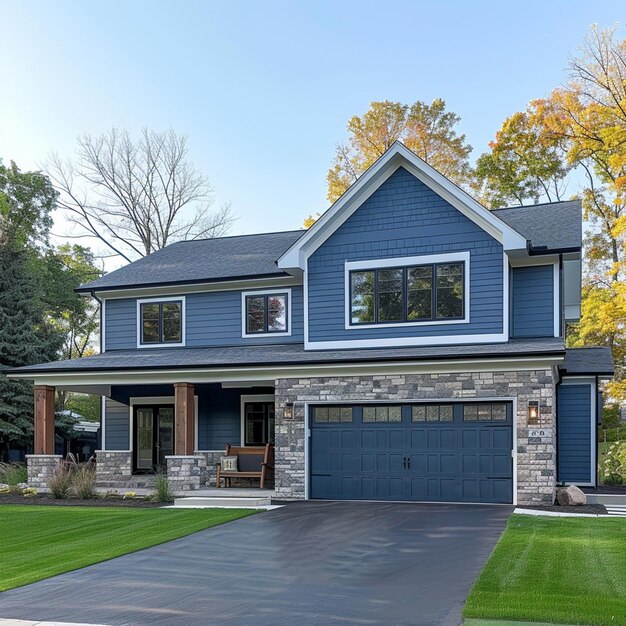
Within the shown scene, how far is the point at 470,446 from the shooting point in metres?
15.9

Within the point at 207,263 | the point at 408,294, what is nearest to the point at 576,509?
the point at 408,294

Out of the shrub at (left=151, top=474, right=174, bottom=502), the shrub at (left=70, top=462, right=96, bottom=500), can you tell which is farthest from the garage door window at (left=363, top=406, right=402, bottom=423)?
the shrub at (left=70, top=462, right=96, bottom=500)

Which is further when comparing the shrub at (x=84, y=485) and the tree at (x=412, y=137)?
the tree at (x=412, y=137)

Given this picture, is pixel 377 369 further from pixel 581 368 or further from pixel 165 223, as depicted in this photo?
pixel 165 223

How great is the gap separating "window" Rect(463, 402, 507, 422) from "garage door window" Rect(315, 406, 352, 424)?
257 centimetres

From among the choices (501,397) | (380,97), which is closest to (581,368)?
(501,397)

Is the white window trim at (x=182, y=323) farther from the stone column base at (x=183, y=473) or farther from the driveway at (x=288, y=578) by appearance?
the driveway at (x=288, y=578)

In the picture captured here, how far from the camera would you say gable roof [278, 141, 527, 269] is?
55.1 ft

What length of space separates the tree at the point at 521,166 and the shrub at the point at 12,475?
2285cm

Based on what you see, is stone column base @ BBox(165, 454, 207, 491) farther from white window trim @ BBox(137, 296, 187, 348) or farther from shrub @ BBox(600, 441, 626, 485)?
shrub @ BBox(600, 441, 626, 485)

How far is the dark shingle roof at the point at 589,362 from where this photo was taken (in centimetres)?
1827

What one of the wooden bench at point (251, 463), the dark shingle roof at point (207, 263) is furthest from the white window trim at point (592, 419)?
the dark shingle roof at point (207, 263)

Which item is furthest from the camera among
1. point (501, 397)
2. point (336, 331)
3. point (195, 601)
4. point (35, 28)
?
point (35, 28)

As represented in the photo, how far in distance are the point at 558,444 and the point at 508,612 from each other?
39.8 ft
